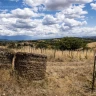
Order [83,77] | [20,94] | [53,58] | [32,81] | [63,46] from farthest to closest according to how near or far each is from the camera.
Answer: [63,46], [53,58], [83,77], [32,81], [20,94]

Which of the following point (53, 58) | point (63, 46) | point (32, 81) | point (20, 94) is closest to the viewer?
point (20, 94)

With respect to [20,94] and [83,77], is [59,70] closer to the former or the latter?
[83,77]

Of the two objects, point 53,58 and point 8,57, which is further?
point 53,58

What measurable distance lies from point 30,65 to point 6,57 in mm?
1306

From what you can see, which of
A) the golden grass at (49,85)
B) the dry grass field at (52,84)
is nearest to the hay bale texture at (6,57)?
the dry grass field at (52,84)

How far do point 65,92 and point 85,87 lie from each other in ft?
5.80

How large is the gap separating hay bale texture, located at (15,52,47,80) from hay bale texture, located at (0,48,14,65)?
375 mm

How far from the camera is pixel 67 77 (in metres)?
14.4

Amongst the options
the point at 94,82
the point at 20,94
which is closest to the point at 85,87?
the point at 94,82

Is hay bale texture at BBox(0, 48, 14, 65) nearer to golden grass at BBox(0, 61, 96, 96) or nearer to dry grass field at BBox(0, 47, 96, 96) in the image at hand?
dry grass field at BBox(0, 47, 96, 96)

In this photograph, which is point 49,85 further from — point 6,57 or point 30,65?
point 6,57

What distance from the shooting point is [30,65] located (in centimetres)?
1251

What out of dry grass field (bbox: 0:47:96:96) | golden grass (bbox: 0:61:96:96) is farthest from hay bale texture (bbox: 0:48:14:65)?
golden grass (bbox: 0:61:96:96)

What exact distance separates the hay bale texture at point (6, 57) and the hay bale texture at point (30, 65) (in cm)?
38
